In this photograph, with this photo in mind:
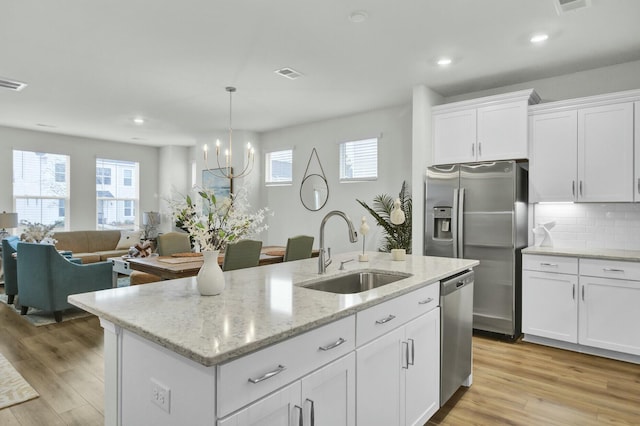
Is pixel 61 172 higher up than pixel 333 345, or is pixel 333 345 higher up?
pixel 61 172

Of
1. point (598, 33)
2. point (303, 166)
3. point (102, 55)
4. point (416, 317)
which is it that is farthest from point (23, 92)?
point (598, 33)

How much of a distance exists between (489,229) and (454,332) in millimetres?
→ 1760

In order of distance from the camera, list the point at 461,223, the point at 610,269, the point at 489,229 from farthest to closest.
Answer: the point at 461,223 < the point at 489,229 < the point at 610,269

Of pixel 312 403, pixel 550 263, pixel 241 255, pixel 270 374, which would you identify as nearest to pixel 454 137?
pixel 550 263

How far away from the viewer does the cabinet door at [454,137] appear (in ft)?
13.9

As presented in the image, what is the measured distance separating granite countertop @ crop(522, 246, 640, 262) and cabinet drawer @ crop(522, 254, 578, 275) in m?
0.06

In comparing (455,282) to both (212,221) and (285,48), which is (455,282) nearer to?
(212,221)

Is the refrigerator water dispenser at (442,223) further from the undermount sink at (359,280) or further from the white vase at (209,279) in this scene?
the white vase at (209,279)

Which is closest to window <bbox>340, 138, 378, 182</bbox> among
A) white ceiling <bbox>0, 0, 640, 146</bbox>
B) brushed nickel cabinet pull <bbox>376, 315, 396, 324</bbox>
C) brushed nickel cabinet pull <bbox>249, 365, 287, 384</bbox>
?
white ceiling <bbox>0, 0, 640, 146</bbox>

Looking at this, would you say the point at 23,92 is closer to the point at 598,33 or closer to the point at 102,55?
the point at 102,55

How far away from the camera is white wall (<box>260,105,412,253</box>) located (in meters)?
5.45

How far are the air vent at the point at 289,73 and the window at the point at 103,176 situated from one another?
230 inches

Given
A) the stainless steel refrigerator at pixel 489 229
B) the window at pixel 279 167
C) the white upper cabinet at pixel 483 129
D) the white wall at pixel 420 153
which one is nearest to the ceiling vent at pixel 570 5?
the white upper cabinet at pixel 483 129

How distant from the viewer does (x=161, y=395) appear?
127 centimetres
